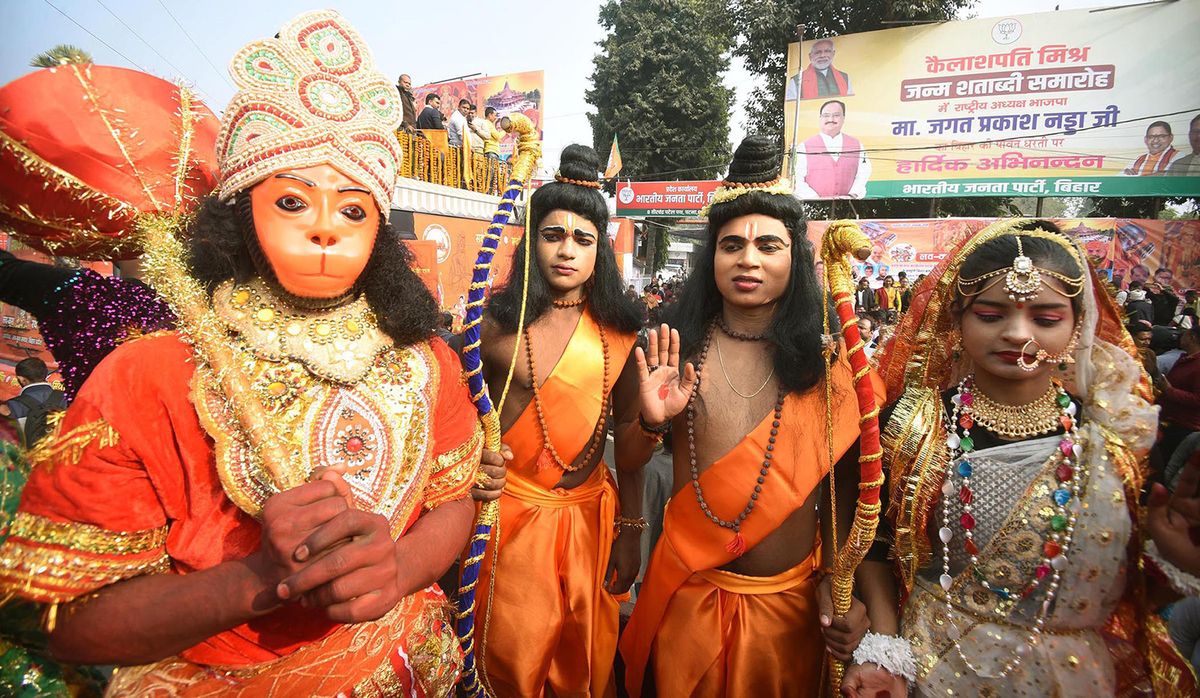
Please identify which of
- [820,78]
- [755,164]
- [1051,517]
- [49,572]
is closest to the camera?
[49,572]

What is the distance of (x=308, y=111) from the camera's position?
4.74 ft

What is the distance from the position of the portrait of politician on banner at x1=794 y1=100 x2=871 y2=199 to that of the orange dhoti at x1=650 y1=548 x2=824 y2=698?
19.1 m

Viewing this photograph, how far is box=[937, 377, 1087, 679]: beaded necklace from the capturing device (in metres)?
1.74

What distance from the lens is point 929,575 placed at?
1.95m

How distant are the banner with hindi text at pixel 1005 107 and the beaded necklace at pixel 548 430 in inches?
729

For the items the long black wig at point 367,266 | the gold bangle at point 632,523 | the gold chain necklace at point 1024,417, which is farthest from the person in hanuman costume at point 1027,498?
the long black wig at point 367,266

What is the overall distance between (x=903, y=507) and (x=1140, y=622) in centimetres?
73

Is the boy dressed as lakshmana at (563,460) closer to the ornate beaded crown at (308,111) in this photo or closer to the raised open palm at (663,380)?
the raised open palm at (663,380)

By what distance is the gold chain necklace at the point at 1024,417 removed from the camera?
1.86 metres

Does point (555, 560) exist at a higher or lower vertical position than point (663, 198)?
lower

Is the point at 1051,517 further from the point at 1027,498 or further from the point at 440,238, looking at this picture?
the point at 440,238

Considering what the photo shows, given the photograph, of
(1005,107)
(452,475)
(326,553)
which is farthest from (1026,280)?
(1005,107)

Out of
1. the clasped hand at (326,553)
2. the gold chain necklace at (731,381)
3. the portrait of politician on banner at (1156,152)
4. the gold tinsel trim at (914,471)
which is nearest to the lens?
the clasped hand at (326,553)

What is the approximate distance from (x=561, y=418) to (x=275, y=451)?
164cm
